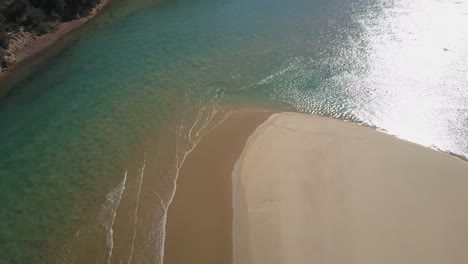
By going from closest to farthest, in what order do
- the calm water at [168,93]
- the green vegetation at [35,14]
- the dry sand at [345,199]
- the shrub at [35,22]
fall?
1. the dry sand at [345,199]
2. the calm water at [168,93]
3. the green vegetation at [35,14]
4. the shrub at [35,22]

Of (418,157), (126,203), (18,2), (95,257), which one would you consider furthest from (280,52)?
Answer: (18,2)

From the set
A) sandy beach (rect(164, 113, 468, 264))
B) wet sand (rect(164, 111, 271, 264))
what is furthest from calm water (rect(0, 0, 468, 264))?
sandy beach (rect(164, 113, 468, 264))

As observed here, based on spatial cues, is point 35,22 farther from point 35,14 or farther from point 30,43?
point 30,43

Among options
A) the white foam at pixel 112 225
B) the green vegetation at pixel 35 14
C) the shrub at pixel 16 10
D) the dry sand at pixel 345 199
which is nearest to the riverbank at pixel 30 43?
the green vegetation at pixel 35 14

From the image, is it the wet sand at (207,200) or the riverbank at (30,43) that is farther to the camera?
the riverbank at (30,43)

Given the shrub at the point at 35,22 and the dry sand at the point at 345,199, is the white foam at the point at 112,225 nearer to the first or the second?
the dry sand at the point at 345,199
